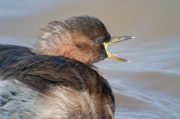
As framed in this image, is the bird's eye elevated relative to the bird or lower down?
elevated

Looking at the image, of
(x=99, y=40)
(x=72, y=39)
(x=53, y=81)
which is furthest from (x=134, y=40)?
(x=53, y=81)

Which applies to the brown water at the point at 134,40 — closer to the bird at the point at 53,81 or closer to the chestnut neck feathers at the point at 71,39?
the chestnut neck feathers at the point at 71,39

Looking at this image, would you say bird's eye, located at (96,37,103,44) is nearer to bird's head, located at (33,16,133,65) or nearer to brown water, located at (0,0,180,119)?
bird's head, located at (33,16,133,65)

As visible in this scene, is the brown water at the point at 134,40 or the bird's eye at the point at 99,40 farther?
the brown water at the point at 134,40

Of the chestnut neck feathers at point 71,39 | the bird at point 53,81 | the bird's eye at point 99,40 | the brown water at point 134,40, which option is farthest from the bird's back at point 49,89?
the brown water at point 134,40

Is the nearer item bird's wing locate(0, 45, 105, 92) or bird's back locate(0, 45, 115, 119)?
bird's back locate(0, 45, 115, 119)

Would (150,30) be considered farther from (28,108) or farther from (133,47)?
(28,108)

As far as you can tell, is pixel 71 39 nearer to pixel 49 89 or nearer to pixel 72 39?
pixel 72 39

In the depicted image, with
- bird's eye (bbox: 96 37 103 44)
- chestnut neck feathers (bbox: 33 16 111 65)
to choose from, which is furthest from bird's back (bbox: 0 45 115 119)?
bird's eye (bbox: 96 37 103 44)
